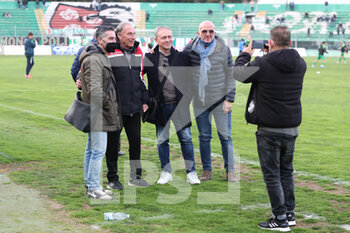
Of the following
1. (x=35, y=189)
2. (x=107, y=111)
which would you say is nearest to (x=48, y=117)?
(x=35, y=189)

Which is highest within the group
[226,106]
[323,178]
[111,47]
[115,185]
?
[111,47]

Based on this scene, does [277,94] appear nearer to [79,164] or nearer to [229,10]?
[79,164]

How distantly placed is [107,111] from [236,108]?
9247 millimetres

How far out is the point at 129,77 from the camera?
19.8 ft

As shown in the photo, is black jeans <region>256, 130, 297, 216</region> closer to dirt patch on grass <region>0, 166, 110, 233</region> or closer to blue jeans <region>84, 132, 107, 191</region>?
dirt patch on grass <region>0, 166, 110, 233</region>

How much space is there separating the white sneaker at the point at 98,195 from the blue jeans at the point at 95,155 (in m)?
0.05

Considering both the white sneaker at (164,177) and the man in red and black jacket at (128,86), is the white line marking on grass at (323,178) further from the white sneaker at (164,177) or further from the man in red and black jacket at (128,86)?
the man in red and black jacket at (128,86)

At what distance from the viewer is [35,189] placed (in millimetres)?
6160

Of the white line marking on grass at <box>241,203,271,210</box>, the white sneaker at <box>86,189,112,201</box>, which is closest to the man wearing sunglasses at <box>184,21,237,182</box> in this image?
the white line marking on grass at <box>241,203,271,210</box>

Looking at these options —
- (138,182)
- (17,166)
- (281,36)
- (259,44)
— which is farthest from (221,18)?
(281,36)

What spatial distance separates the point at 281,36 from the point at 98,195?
269cm

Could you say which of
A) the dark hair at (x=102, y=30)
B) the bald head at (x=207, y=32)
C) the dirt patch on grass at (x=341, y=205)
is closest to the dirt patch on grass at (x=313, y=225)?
the dirt patch on grass at (x=341, y=205)

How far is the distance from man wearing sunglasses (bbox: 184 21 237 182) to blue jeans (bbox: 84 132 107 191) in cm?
150

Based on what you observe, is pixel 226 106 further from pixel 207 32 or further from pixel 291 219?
pixel 291 219
